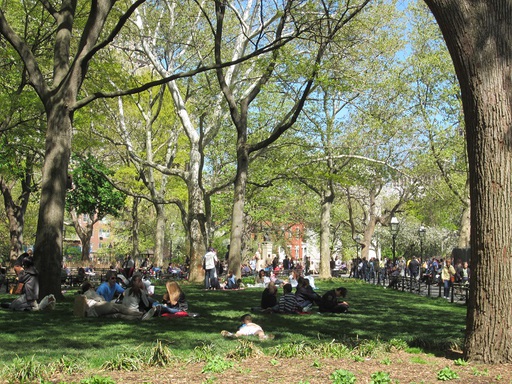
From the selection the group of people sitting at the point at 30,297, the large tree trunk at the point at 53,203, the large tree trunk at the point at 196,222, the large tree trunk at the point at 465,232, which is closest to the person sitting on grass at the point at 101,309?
the group of people sitting at the point at 30,297

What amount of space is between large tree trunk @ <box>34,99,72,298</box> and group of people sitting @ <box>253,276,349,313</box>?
497cm

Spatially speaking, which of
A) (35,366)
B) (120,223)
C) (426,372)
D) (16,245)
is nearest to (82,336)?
(35,366)

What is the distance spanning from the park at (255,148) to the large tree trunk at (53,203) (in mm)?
47

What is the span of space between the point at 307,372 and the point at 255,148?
56.7ft

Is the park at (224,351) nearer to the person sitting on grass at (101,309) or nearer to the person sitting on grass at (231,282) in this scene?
the person sitting on grass at (101,309)

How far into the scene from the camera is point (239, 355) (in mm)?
8438

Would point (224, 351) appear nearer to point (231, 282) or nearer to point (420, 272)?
point (231, 282)

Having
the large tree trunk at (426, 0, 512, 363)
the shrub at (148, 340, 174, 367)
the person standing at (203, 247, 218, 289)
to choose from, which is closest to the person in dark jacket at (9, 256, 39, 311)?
the shrub at (148, 340, 174, 367)

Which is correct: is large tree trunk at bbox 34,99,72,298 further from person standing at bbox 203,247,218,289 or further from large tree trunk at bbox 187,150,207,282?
large tree trunk at bbox 187,150,207,282

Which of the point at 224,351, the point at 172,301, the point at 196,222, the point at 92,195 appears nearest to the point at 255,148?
the point at 196,222

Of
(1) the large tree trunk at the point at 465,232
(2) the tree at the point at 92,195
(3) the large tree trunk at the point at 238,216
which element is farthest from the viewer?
(2) the tree at the point at 92,195

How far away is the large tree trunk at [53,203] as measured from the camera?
1497 centimetres

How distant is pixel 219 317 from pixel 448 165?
2592 centimetres

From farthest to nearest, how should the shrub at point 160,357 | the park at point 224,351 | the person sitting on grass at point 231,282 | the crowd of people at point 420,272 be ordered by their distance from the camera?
1. the crowd of people at point 420,272
2. the person sitting on grass at point 231,282
3. the shrub at point 160,357
4. the park at point 224,351
